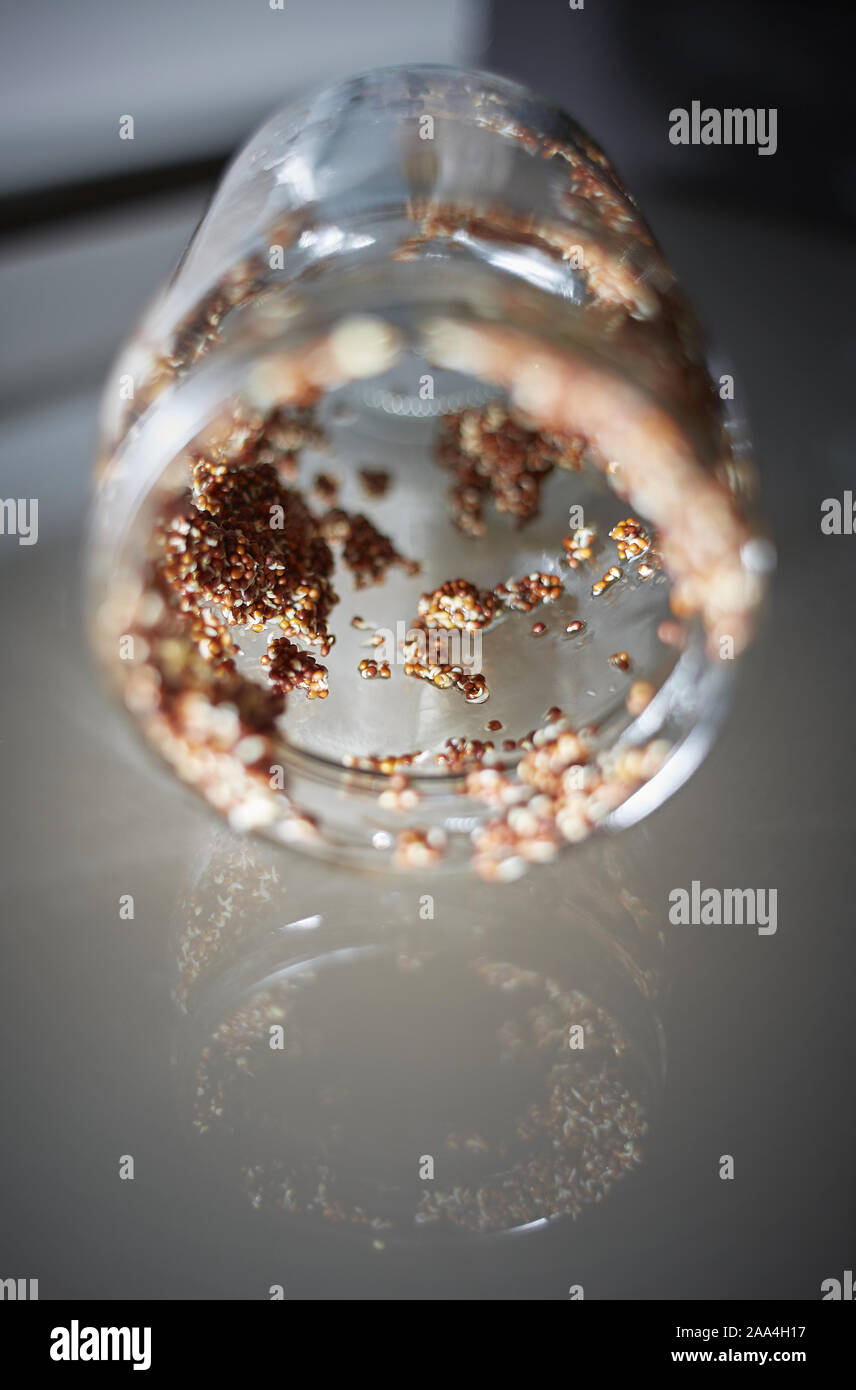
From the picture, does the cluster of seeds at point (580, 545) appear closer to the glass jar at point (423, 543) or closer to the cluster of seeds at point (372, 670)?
the glass jar at point (423, 543)

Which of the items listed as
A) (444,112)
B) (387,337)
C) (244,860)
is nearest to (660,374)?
(387,337)

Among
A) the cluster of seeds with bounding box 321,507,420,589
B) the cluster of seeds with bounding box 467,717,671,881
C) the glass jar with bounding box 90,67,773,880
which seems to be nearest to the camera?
the glass jar with bounding box 90,67,773,880

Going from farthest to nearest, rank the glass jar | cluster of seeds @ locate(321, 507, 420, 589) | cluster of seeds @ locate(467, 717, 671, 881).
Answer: cluster of seeds @ locate(321, 507, 420, 589) < cluster of seeds @ locate(467, 717, 671, 881) < the glass jar

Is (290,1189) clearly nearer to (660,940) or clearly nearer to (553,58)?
(660,940)

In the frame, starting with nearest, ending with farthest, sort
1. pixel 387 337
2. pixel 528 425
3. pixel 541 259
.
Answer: pixel 387 337
pixel 541 259
pixel 528 425

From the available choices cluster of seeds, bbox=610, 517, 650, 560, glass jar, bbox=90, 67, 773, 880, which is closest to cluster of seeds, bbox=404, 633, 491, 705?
glass jar, bbox=90, 67, 773, 880

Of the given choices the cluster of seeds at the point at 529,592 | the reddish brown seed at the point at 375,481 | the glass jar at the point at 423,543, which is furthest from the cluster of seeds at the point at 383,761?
the reddish brown seed at the point at 375,481

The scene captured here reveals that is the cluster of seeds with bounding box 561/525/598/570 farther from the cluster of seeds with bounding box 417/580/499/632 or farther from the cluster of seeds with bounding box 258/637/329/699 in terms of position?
the cluster of seeds with bounding box 258/637/329/699
